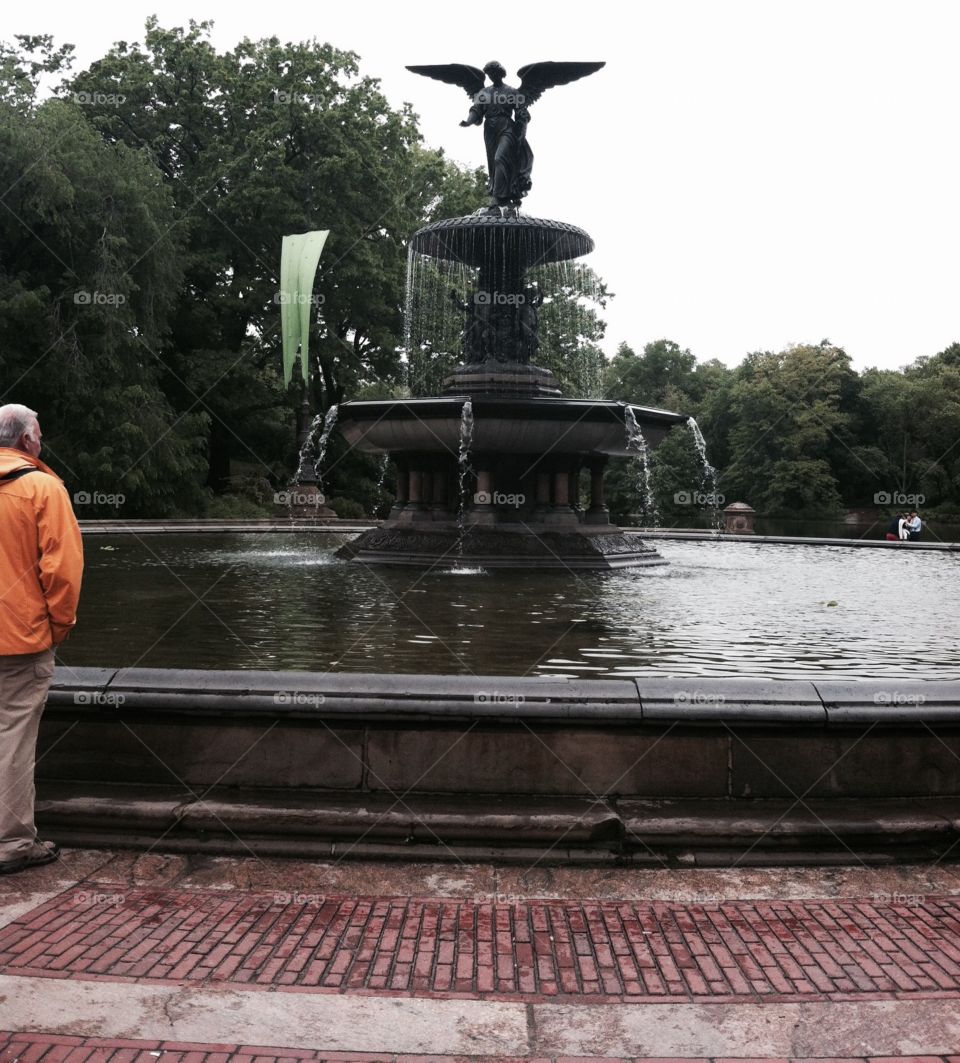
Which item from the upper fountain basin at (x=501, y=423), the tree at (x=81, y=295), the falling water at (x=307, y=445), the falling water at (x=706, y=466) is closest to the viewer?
the upper fountain basin at (x=501, y=423)

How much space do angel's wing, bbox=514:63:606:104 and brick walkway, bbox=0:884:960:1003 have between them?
15316 millimetres

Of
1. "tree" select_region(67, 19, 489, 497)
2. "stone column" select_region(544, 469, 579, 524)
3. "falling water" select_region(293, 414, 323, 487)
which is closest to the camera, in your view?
"stone column" select_region(544, 469, 579, 524)

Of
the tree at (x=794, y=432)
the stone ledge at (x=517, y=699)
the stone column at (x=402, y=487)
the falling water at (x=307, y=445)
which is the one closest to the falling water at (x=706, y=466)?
the stone column at (x=402, y=487)

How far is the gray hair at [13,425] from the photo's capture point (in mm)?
4625

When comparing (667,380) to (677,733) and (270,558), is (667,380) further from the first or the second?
(677,733)

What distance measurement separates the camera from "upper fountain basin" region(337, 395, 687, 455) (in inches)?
571

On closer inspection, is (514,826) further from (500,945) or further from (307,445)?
(307,445)

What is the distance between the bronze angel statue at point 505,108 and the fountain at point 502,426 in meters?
0.02

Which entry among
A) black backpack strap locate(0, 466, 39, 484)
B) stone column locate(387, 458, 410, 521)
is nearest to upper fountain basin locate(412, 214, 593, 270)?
stone column locate(387, 458, 410, 521)

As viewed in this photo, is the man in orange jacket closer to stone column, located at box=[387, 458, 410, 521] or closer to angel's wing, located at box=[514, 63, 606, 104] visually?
stone column, located at box=[387, 458, 410, 521]

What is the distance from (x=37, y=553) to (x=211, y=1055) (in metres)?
2.35

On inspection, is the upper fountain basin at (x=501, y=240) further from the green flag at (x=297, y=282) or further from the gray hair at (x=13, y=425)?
the gray hair at (x=13, y=425)

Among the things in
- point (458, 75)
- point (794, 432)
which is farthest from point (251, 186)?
point (794, 432)

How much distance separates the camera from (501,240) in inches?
688
